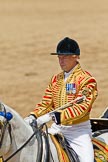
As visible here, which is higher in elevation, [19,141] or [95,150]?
[19,141]

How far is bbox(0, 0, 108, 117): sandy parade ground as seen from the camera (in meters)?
15.4

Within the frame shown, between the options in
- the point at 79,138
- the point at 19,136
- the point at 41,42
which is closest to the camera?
the point at 19,136

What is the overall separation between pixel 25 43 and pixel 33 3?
11427 mm

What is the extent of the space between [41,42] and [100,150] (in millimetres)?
16210

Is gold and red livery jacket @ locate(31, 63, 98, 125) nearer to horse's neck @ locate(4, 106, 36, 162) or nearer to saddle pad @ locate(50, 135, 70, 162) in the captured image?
saddle pad @ locate(50, 135, 70, 162)

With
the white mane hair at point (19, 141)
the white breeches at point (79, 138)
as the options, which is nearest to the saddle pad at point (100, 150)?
the white breeches at point (79, 138)

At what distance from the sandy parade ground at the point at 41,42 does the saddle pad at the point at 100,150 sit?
20.4ft

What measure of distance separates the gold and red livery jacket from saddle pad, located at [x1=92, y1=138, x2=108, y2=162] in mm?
557

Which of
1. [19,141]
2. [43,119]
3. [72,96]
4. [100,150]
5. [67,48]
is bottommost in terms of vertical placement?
[100,150]

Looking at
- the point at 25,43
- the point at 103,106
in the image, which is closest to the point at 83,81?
the point at 103,106

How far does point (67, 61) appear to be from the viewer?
19.7 ft

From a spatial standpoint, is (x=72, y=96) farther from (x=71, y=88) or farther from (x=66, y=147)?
Result: (x=66, y=147)

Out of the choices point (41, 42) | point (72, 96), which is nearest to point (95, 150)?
point (72, 96)

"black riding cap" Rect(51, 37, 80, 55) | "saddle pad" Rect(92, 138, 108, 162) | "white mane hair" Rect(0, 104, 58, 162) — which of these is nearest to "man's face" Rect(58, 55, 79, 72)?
"black riding cap" Rect(51, 37, 80, 55)
